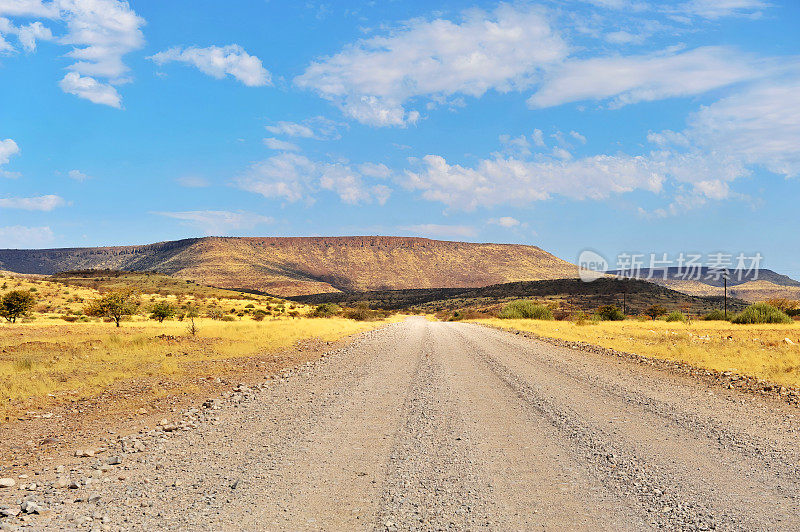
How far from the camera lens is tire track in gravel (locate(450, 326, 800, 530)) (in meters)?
4.62

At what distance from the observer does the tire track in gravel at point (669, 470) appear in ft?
15.1

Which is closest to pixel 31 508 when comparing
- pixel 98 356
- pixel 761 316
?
pixel 98 356

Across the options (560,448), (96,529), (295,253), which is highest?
(295,253)

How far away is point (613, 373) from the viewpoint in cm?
1455

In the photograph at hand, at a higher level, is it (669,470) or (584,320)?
(584,320)

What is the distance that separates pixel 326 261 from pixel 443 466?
166958 mm

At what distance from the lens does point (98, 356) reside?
17.4 m

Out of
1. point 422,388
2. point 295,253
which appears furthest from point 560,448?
point 295,253

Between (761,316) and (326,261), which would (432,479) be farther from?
(326,261)

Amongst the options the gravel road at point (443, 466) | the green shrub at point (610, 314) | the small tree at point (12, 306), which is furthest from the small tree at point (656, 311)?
the small tree at point (12, 306)

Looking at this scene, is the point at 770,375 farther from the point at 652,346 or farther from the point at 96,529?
the point at 96,529

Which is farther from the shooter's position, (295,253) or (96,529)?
(295,253)

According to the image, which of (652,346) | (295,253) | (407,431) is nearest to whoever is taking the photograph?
(407,431)

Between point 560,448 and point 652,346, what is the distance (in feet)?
60.0
